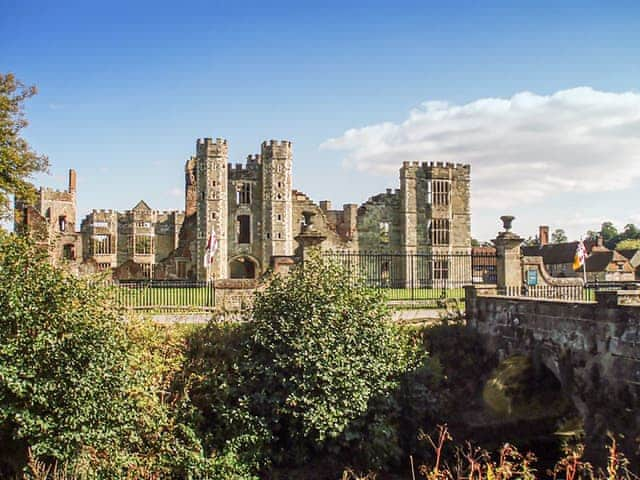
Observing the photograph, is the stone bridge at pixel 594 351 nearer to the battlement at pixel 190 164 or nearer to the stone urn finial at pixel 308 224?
the stone urn finial at pixel 308 224

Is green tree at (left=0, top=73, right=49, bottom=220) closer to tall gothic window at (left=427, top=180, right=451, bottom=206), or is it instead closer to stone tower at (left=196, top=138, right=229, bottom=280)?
stone tower at (left=196, top=138, right=229, bottom=280)

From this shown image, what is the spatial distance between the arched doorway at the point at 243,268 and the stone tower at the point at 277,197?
187cm

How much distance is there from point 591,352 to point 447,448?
4404 mm

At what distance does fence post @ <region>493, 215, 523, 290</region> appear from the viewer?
61.5 ft

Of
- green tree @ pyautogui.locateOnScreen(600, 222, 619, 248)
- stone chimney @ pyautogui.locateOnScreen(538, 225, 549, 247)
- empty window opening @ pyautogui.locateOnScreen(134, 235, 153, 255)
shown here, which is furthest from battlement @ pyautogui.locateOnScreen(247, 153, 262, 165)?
green tree @ pyautogui.locateOnScreen(600, 222, 619, 248)

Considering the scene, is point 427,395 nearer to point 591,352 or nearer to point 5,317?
point 591,352

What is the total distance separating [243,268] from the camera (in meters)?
43.2

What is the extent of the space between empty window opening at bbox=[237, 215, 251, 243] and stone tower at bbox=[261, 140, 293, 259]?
4.69ft

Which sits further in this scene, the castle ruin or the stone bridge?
the castle ruin

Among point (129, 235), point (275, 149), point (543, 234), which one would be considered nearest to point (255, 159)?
point (275, 149)

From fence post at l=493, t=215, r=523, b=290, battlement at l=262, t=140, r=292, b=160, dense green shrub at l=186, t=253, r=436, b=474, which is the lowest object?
dense green shrub at l=186, t=253, r=436, b=474

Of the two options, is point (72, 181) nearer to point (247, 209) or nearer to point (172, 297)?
point (247, 209)

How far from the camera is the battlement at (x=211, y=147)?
132 feet

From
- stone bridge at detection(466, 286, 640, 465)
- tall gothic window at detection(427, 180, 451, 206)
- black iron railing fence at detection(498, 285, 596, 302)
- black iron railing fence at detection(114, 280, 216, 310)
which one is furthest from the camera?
tall gothic window at detection(427, 180, 451, 206)
